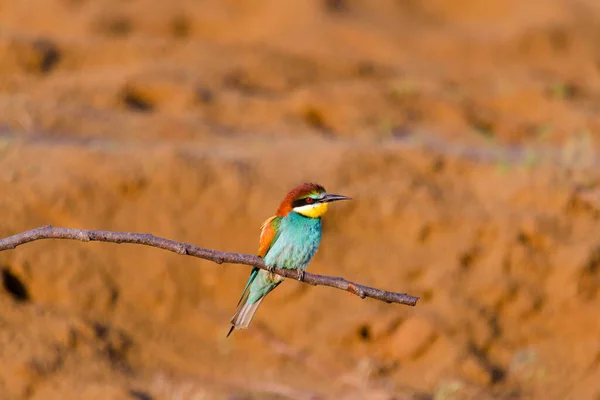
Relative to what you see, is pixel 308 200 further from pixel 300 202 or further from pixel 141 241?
pixel 141 241

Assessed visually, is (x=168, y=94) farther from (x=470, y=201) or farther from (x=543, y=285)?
(x=543, y=285)

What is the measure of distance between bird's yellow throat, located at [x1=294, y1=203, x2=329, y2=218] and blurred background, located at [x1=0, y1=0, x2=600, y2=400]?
1408 mm

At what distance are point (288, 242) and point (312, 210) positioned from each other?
6.1 inches

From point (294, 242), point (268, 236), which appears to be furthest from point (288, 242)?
point (268, 236)

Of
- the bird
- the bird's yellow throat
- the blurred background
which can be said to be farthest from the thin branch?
the blurred background

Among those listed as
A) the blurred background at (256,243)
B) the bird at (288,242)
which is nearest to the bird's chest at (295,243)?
the bird at (288,242)

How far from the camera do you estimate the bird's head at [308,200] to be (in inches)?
145

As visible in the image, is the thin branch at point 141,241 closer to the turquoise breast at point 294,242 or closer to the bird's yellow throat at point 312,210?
the turquoise breast at point 294,242

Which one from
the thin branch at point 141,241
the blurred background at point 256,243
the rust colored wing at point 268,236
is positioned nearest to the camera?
the thin branch at point 141,241

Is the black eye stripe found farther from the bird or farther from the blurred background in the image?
the blurred background

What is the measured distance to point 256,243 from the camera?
5.80 metres

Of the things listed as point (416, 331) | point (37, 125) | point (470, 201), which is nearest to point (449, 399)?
point (416, 331)

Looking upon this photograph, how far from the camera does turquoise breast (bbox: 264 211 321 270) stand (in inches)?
144

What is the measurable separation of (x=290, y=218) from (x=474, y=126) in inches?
191
